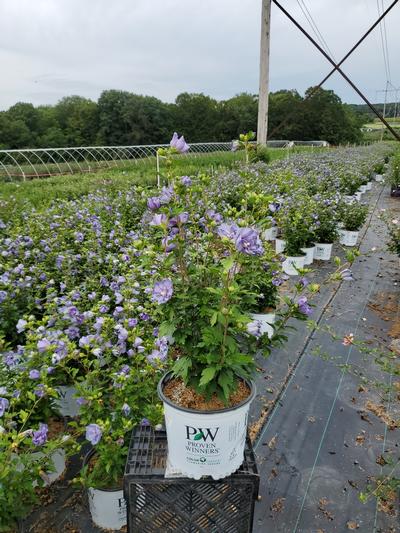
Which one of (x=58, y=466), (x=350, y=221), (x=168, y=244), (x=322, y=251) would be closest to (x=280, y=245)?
(x=322, y=251)

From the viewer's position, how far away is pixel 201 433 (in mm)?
1346

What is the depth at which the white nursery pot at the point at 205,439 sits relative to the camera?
133cm

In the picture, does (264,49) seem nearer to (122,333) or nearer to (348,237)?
(348,237)

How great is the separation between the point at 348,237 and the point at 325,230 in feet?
3.12

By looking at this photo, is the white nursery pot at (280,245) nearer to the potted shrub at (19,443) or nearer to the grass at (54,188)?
the grass at (54,188)

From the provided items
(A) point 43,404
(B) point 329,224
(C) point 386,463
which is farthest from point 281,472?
(B) point 329,224

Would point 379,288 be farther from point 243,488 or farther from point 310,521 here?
point 243,488

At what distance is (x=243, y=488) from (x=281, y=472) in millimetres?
793

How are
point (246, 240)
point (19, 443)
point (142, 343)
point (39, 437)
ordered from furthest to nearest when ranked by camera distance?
1. point (142, 343)
2. point (19, 443)
3. point (39, 437)
4. point (246, 240)

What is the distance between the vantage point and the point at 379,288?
15.6ft

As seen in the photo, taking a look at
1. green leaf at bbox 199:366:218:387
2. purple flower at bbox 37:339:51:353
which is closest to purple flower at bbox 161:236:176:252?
green leaf at bbox 199:366:218:387

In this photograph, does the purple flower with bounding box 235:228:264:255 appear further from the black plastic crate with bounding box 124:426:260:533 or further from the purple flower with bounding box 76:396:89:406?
the purple flower with bounding box 76:396:89:406

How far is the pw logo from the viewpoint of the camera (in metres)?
1.34

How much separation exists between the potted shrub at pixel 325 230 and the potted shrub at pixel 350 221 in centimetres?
56
